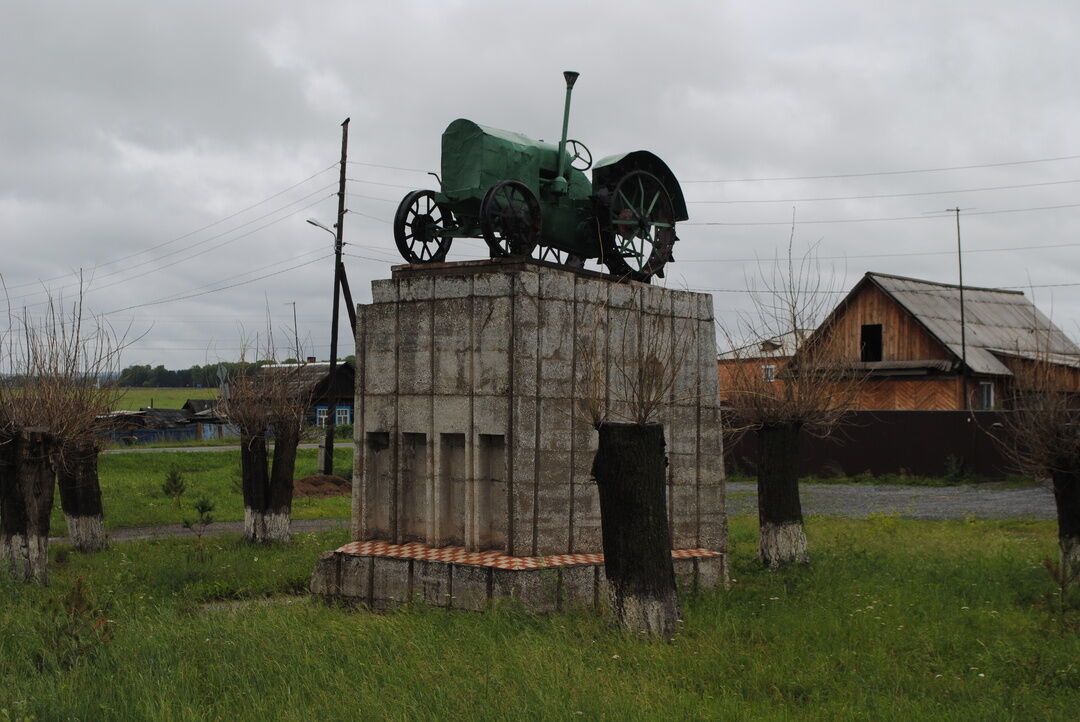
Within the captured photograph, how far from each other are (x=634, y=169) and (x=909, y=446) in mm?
18506

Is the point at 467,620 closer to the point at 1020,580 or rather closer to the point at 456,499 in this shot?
the point at 456,499

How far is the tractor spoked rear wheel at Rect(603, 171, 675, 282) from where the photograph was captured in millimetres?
12719

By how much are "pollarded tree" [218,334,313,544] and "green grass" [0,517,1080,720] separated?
5.03 m

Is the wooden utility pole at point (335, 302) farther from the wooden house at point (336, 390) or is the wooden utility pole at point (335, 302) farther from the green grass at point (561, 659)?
the green grass at point (561, 659)

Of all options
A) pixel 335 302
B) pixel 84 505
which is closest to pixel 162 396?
pixel 335 302

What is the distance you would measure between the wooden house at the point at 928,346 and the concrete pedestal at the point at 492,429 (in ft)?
70.0

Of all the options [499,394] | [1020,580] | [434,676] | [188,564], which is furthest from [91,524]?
[1020,580]

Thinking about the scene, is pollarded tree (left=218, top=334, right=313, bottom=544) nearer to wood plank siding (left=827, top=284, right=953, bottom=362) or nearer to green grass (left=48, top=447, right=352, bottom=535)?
green grass (left=48, top=447, right=352, bottom=535)

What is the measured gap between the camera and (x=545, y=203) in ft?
40.8

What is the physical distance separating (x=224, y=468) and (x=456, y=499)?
22.8 meters

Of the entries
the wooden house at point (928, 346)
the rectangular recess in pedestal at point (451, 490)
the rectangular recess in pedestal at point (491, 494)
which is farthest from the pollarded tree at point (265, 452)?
the wooden house at point (928, 346)

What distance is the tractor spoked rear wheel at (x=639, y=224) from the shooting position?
1272 centimetres

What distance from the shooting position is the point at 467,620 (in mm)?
9609

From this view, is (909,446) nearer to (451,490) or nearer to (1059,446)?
(1059,446)
